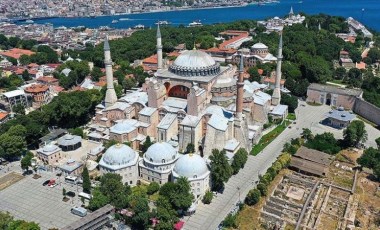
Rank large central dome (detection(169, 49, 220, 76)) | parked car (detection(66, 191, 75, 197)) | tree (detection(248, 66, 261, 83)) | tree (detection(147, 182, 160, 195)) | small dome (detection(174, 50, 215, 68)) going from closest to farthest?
parked car (detection(66, 191, 75, 197))
tree (detection(147, 182, 160, 195))
large central dome (detection(169, 49, 220, 76))
small dome (detection(174, 50, 215, 68))
tree (detection(248, 66, 261, 83))

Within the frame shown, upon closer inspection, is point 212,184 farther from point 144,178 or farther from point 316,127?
point 316,127

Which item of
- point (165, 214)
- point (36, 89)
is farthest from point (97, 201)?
point (36, 89)

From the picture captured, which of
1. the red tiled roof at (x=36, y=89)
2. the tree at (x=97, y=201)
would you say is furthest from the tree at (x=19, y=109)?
the tree at (x=97, y=201)

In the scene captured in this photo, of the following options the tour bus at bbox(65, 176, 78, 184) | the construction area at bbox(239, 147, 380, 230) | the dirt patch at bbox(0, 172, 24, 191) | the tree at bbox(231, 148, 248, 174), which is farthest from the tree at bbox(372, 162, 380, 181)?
the dirt patch at bbox(0, 172, 24, 191)

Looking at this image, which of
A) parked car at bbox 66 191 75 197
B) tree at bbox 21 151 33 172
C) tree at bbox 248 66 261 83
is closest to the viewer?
parked car at bbox 66 191 75 197

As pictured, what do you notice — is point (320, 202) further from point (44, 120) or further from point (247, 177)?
point (44, 120)

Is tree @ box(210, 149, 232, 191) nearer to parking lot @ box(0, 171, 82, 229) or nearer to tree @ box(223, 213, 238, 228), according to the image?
tree @ box(223, 213, 238, 228)

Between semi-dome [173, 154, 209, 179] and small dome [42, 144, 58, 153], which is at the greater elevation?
semi-dome [173, 154, 209, 179]

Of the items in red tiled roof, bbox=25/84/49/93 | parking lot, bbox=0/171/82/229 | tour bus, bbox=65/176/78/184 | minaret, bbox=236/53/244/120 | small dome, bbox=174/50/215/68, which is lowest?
parking lot, bbox=0/171/82/229
